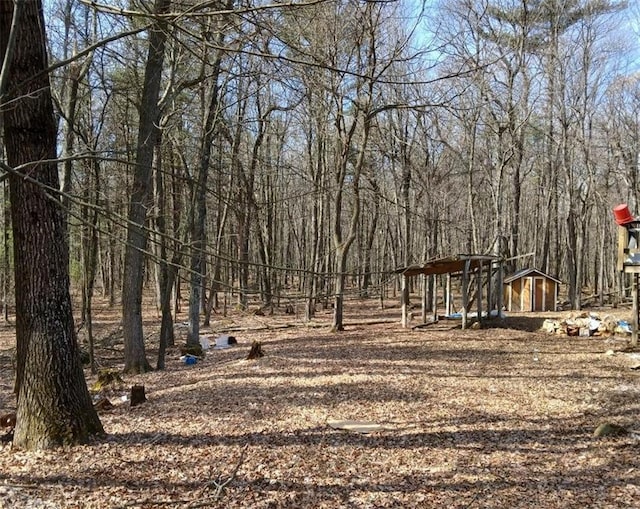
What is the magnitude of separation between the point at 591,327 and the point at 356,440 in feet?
36.7

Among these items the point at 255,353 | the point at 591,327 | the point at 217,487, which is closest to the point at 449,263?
the point at 591,327

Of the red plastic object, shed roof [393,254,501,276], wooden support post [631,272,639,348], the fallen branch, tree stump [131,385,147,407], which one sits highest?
the red plastic object

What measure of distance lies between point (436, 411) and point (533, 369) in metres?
3.80

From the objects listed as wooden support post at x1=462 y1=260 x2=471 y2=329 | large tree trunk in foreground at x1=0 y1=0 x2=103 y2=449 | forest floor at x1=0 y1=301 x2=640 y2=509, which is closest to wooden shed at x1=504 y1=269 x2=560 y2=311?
wooden support post at x1=462 y1=260 x2=471 y2=329

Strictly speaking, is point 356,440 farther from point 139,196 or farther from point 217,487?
point 139,196

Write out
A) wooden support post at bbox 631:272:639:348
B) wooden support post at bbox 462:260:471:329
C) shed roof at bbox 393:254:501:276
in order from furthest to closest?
1. wooden support post at bbox 462:260:471:329
2. shed roof at bbox 393:254:501:276
3. wooden support post at bbox 631:272:639:348

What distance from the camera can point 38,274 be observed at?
487cm

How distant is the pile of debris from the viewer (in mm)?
13984

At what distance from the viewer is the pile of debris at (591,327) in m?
14.0

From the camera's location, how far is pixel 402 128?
983 inches

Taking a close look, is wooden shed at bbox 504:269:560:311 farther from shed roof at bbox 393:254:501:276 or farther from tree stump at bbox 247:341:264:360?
tree stump at bbox 247:341:264:360

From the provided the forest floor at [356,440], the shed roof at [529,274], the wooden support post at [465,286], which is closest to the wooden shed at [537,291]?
the shed roof at [529,274]

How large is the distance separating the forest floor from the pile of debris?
12.3 feet

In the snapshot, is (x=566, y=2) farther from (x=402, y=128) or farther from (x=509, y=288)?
(x=509, y=288)
